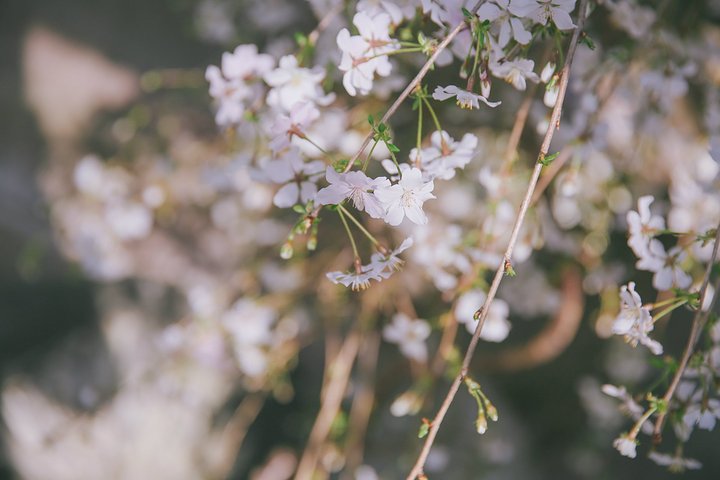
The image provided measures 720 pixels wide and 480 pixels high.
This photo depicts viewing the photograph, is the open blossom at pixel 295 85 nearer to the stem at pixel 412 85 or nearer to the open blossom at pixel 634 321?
the stem at pixel 412 85

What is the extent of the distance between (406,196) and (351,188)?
55mm

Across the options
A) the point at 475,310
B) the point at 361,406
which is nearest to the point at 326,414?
the point at 361,406

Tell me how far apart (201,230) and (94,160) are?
29 centimetres

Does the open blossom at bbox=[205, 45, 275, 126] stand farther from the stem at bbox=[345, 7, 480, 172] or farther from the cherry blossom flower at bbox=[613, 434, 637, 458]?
the cherry blossom flower at bbox=[613, 434, 637, 458]

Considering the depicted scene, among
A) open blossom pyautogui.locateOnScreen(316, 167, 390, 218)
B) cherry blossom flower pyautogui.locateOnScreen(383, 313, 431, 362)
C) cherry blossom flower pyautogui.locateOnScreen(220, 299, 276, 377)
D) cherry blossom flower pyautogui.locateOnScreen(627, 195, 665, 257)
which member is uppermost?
open blossom pyautogui.locateOnScreen(316, 167, 390, 218)

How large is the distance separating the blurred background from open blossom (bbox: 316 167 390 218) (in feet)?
2.38

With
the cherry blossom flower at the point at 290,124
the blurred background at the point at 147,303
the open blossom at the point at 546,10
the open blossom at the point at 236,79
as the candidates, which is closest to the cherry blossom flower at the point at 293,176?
the cherry blossom flower at the point at 290,124

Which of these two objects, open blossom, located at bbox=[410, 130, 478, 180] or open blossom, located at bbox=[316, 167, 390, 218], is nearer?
open blossom, located at bbox=[316, 167, 390, 218]

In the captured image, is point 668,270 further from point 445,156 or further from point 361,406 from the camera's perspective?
point 361,406

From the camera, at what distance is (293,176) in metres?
0.65

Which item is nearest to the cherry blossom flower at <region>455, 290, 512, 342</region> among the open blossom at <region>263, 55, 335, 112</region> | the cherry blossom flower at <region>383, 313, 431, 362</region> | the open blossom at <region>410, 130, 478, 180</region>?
the cherry blossom flower at <region>383, 313, 431, 362</region>

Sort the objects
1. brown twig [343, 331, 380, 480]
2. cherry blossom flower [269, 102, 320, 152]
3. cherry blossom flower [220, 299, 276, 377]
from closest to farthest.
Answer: cherry blossom flower [269, 102, 320, 152]
cherry blossom flower [220, 299, 276, 377]
brown twig [343, 331, 380, 480]

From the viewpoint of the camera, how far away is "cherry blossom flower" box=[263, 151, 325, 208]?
2.09 ft

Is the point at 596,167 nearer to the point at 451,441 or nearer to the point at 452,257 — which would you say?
the point at 452,257
